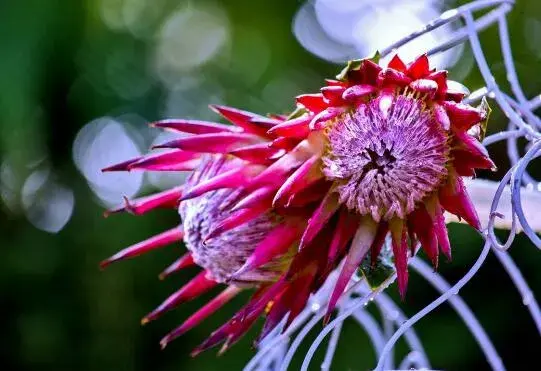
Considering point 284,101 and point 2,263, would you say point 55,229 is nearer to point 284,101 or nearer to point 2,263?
point 2,263

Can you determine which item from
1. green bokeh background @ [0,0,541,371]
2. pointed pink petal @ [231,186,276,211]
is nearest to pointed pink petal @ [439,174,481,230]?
pointed pink petal @ [231,186,276,211]

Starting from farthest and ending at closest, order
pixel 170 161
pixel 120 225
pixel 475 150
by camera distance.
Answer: pixel 120 225, pixel 170 161, pixel 475 150

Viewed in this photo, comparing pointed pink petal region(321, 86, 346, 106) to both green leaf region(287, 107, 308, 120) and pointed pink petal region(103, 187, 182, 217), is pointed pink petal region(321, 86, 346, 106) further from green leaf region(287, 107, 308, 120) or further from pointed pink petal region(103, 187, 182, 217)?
pointed pink petal region(103, 187, 182, 217)

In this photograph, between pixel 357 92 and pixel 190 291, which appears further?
pixel 190 291

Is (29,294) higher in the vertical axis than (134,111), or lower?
lower

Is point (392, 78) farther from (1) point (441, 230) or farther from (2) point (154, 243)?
(2) point (154, 243)

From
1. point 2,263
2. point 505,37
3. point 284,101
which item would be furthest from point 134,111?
point 505,37

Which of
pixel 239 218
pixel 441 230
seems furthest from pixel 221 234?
pixel 441 230
